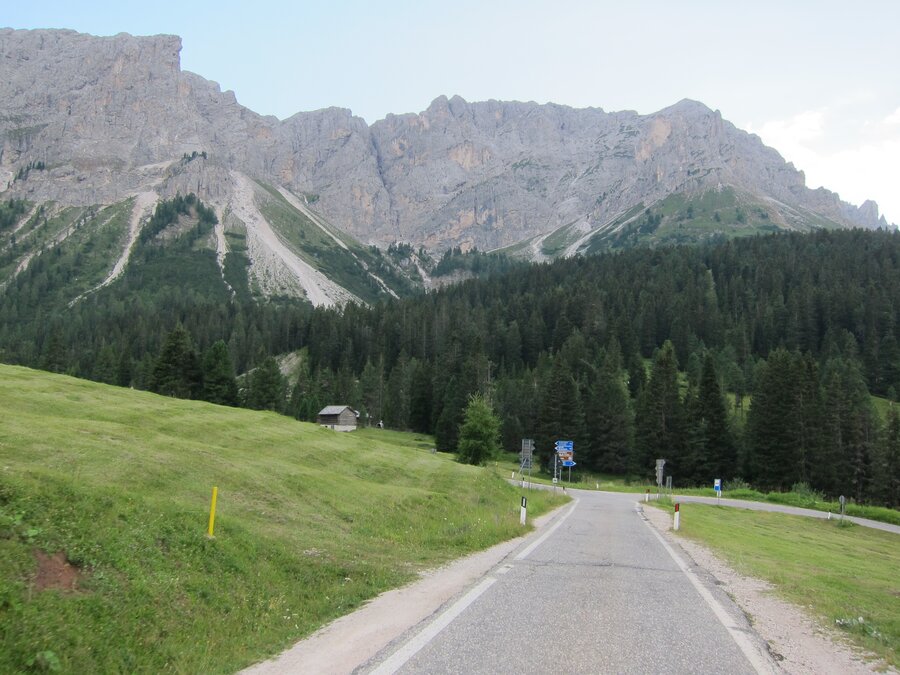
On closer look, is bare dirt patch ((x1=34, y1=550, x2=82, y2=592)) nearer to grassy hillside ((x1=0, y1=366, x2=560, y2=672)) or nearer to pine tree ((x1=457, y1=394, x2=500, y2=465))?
grassy hillside ((x1=0, y1=366, x2=560, y2=672))

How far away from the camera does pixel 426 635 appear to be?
8.42m

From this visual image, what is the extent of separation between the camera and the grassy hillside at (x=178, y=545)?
7.43 m

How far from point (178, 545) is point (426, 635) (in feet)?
16.7

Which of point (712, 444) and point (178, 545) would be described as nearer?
point (178, 545)

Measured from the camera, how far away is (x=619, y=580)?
13398 millimetres

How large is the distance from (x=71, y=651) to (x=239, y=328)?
168676mm

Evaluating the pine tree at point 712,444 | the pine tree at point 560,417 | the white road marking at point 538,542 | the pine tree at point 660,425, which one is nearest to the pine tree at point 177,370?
the pine tree at point 560,417

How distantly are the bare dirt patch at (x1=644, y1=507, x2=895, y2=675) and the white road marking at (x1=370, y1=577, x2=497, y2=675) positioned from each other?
4.59 meters

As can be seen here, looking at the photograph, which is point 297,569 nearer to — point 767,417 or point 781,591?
point 781,591

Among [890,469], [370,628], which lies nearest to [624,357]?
[890,469]

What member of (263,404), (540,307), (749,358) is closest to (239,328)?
(263,404)

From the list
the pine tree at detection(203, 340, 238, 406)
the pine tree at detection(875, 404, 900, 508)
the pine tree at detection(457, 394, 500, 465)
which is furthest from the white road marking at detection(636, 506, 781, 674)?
the pine tree at detection(203, 340, 238, 406)

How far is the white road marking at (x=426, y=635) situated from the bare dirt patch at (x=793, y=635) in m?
4.59

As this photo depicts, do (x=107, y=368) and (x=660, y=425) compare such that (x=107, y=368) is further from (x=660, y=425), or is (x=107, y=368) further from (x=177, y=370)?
(x=660, y=425)
